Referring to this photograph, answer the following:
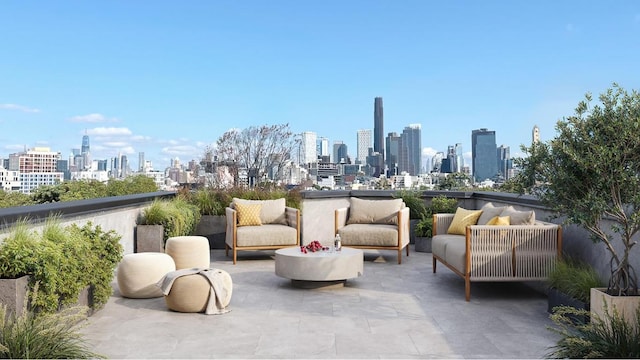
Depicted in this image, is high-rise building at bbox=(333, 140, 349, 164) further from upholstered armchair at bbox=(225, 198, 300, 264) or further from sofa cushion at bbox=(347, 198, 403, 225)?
upholstered armchair at bbox=(225, 198, 300, 264)

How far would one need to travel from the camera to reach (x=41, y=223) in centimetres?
464

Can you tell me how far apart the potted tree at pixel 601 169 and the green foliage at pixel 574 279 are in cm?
41

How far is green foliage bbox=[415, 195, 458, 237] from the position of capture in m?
8.75

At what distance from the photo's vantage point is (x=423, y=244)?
873cm

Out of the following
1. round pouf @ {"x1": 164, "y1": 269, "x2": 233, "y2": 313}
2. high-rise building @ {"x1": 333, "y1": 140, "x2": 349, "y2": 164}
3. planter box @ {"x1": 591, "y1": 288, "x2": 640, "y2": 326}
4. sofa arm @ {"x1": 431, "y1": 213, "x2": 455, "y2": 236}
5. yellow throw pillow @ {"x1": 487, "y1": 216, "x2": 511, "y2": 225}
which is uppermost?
high-rise building @ {"x1": 333, "y1": 140, "x2": 349, "y2": 164}

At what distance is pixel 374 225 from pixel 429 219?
4.54ft

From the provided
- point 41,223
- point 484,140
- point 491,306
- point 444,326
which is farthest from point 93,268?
point 484,140

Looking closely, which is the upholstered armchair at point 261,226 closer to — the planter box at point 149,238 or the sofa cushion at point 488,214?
the planter box at point 149,238

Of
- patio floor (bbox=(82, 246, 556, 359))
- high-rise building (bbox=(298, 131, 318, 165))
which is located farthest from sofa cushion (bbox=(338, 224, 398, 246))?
high-rise building (bbox=(298, 131, 318, 165))

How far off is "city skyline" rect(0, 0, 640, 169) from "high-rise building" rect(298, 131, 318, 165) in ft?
1.51

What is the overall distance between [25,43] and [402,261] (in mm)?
25705

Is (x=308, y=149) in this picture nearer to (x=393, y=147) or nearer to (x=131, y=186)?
(x=131, y=186)

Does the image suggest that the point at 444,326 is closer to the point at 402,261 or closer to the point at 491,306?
the point at 491,306

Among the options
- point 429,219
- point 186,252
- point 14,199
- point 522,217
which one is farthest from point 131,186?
point 522,217
